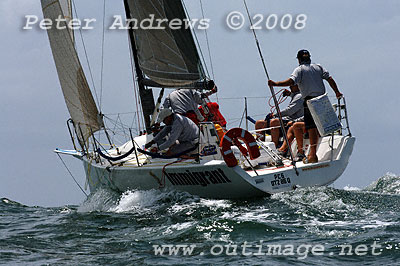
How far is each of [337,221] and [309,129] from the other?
2.67m

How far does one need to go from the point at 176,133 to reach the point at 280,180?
1837 mm

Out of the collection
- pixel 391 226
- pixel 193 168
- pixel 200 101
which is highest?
pixel 200 101

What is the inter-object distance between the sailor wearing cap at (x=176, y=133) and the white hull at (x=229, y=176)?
350 millimetres

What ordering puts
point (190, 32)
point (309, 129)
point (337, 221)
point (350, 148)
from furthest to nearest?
point (190, 32) → point (350, 148) → point (309, 129) → point (337, 221)

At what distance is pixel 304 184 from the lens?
9.18 m

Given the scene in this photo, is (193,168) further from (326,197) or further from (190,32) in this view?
(190,32)

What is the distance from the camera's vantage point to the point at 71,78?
1209cm

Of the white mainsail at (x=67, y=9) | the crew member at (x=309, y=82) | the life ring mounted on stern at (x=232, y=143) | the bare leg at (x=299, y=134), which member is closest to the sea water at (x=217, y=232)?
the life ring mounted on stern at (x=232, y=143)

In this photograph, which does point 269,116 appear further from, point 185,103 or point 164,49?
point 164,49

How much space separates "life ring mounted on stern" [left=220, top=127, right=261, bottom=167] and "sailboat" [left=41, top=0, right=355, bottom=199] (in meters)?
0.01

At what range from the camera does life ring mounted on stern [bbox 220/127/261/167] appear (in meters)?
8.38

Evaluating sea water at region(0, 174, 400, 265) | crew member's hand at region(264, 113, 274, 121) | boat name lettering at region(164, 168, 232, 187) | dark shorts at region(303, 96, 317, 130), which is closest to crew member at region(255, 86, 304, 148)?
crew member's hand at region(264, 113, 274, 121)

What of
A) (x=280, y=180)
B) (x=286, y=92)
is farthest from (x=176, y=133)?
(x=286, y=92)

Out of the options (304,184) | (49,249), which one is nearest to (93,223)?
(49,249)
